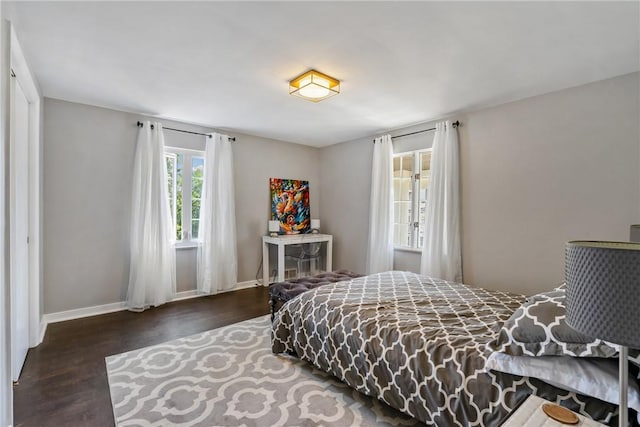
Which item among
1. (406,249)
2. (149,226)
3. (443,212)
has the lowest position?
(406,249)

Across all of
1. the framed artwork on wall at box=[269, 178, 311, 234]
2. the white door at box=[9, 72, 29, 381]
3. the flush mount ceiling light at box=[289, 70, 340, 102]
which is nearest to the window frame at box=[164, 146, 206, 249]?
the framed artwork on wall at box=[269, 178, 311, 234]

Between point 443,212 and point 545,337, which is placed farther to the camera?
point 443,212

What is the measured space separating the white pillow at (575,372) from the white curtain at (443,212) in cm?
242

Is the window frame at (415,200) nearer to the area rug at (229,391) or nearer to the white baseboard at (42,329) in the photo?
the area rug at (229,391)

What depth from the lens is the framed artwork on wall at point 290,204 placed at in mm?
5164

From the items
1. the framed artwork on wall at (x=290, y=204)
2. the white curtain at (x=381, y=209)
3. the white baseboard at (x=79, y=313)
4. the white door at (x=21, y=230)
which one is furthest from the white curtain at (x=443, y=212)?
the white door at (x=21, y=230)

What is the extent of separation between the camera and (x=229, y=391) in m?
2.05

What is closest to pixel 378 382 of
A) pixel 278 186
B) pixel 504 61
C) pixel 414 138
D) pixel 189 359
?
pixel 189 359

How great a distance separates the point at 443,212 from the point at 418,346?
94.8 inches

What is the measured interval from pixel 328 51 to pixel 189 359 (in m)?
2.69

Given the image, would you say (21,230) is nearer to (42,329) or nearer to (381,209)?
(42,329)

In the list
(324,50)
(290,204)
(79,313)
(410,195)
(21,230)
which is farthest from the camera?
(290,204)

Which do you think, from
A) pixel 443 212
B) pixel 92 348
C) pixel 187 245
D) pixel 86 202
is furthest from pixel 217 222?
pixel 443 212

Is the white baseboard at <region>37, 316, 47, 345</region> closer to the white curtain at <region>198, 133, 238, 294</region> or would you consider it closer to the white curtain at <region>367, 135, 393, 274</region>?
the white curtain at <region>198, 133, 238, 294</region>
